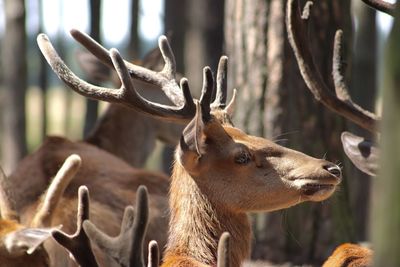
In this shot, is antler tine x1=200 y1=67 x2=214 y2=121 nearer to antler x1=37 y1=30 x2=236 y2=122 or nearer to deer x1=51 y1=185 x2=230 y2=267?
antler x1=37 y1=30 x2=236 y2=122

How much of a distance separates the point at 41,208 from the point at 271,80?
241 centimetres

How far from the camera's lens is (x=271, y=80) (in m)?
7.86

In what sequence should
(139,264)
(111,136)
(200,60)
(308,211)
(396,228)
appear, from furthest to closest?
(200,60) → (111,136) → (308,211) → (139,264) → (396,228)

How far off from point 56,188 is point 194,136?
1.26 metres

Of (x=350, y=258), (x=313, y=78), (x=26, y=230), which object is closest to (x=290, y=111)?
(x=313, y=78)

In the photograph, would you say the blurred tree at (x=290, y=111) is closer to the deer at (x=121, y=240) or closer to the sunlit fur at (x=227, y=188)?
the sunlit fur at (x=227, y=188)

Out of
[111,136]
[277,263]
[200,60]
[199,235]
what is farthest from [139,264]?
[200,60]

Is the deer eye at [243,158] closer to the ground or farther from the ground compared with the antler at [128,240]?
farther from the ground

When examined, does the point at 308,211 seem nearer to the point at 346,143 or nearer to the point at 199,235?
the point at 346,143

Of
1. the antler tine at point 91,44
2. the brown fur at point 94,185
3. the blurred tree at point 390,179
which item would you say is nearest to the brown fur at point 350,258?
the antler tine at point 91,44

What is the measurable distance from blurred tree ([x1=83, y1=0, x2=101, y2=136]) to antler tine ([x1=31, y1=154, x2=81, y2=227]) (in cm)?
470

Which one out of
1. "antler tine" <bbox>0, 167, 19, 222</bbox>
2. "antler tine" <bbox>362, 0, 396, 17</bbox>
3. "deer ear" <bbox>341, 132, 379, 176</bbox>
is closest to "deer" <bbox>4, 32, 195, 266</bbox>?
"antler tine" <bbox>0, 167, 19, 222</bbox>

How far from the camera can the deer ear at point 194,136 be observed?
5040 mm

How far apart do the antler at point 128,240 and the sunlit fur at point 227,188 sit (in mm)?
779
